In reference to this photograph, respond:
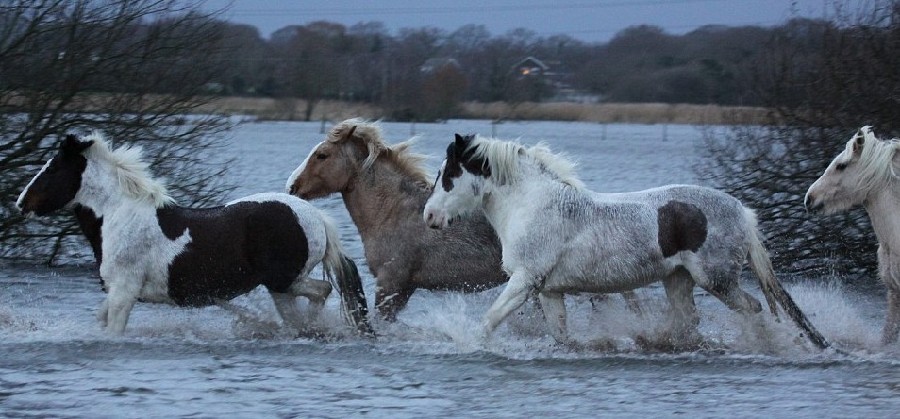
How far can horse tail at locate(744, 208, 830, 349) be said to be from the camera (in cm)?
967

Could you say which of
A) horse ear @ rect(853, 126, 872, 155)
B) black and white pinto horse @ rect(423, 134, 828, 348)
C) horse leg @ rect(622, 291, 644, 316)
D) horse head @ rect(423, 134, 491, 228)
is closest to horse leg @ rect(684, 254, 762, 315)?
black and white pinto horse @ rect(423, 134, 828, 348)

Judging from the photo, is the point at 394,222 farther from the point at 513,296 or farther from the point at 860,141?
the point at 860,141

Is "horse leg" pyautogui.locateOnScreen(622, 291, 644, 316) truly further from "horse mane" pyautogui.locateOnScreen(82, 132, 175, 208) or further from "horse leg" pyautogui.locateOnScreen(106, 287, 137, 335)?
"horse leg" pyautogui.locateOnScreen(106, 287, 137, 335)

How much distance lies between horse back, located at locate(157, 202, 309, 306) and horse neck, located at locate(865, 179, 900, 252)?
4322 millimetres

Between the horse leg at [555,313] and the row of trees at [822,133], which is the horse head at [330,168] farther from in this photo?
the row of trees at [822,133]

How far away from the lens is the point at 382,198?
10898 mm

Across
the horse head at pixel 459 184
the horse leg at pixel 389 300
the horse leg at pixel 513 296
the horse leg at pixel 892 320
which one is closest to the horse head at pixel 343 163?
the horse leg at pixel 389 300

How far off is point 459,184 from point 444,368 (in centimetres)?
135

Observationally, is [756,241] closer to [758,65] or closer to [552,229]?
[552,229]

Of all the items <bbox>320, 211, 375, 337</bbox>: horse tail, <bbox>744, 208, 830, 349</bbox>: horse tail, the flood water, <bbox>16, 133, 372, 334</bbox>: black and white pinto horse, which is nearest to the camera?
the flood water

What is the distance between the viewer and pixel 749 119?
17312 mm

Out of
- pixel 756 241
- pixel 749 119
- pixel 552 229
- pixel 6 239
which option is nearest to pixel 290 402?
pixel 552 229

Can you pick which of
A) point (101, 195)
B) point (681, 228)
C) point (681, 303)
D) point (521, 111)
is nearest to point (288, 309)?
point (101, 195)

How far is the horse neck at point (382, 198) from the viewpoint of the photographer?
35.5 feet
